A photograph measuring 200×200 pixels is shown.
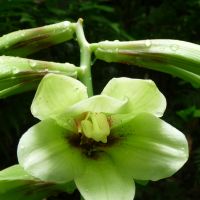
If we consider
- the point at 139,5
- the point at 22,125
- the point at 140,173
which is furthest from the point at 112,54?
the point at 139,5

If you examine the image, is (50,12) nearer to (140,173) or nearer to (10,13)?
(10,13)

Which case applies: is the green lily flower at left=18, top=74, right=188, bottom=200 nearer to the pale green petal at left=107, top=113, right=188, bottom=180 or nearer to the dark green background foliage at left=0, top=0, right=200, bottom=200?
the pale green petal at left=107, top=113, right=188, bottom=180

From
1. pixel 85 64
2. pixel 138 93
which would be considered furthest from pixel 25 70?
pixel 138 93

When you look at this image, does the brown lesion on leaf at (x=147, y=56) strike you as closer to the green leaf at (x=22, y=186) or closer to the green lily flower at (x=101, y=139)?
the green lily flower at (x=101, y=139)

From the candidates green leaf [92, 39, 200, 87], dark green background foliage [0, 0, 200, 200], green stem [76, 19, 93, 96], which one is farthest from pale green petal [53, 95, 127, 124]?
dark green background foliage [0, 0, 200, 200]

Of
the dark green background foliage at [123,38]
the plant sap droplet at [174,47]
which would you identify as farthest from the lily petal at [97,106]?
the dark green background foliage at [123,38]

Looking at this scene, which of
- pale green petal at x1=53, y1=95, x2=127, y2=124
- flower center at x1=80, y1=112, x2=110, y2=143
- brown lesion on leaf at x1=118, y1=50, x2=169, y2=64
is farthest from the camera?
brown lesion on leaf at x1=118, y1=50, x2=169, y2=64
